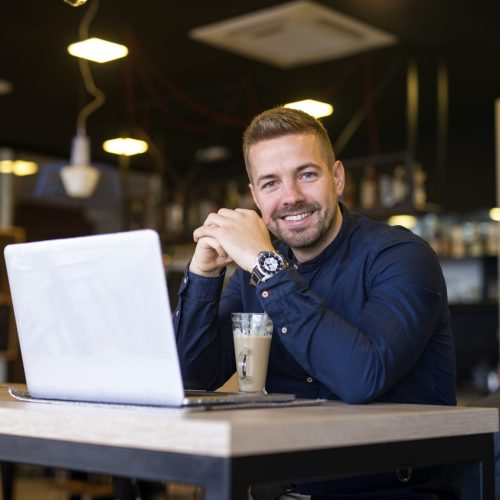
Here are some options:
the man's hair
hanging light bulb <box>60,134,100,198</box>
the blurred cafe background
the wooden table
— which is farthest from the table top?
hanging light bulb <box>60,134,100,198</box>

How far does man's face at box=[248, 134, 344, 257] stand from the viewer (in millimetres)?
1738

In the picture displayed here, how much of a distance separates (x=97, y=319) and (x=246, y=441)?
1.20 feet

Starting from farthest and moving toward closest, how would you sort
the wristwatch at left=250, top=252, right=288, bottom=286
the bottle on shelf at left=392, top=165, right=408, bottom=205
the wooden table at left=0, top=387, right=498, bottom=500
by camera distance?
the bottle on shelf at left=392, top=165, right=408, bottom=205 → the wristwatch at left=250, top=252, right=288, bottom=286 → the wooden table at left=0, top=387, right=498, bottom=500

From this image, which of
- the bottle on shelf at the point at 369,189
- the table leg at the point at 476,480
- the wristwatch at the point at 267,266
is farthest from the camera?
the bottle on shelf at the point at 369,189

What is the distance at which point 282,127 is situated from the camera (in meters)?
1.74

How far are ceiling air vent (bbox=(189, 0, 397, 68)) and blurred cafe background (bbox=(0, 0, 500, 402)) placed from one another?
13 mm

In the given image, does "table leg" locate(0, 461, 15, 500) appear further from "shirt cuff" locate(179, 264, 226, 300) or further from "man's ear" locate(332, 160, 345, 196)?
"man's ear" locate(332, 160, 345, 196)

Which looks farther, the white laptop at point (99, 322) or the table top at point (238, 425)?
the white laptop at point (99, 322)

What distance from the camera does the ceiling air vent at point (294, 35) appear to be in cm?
474

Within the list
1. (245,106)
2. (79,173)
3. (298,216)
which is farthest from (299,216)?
(245,106)

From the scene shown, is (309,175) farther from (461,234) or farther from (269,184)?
(461,234)

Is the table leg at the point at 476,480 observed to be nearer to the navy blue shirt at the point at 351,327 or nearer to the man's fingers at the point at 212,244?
the navy blue shirt at the point at 351,327

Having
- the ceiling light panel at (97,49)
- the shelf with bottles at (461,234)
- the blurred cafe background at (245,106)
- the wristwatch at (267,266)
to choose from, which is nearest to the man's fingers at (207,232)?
the wristwatch at (267,266)

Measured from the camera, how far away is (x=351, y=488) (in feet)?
4.86
